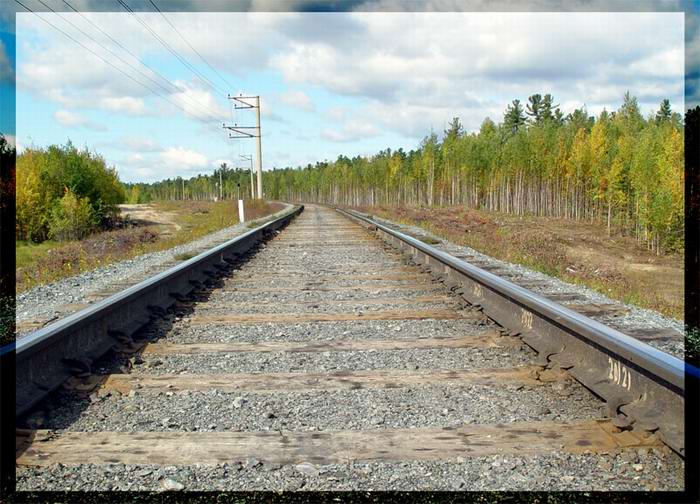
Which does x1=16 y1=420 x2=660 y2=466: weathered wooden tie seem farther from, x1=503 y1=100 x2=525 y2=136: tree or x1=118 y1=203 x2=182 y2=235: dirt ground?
x1=503 y1=100 x2=525 y2=136: tree

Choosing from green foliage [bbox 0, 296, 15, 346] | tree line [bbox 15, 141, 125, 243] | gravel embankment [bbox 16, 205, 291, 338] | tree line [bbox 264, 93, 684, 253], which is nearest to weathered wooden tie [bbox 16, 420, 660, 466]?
green foliage [bbox 0, 296, 15, 346]

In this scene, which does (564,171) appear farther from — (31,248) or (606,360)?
(606,360)

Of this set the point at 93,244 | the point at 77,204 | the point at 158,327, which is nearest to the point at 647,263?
the point at 93,244

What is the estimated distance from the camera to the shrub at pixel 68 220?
38.2 m

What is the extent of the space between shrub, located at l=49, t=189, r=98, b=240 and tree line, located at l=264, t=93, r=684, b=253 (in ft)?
141

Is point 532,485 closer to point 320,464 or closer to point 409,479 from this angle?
point 409,479

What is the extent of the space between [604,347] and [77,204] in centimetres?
4301

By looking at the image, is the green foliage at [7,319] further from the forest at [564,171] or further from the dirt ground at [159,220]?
the forest at [564,171]

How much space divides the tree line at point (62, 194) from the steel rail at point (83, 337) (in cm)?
3210

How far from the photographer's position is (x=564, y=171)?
7656cm

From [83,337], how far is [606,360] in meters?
3.08

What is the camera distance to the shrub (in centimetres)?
3825

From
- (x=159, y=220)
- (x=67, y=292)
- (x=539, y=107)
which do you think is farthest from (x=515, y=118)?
(x=67, y=292)

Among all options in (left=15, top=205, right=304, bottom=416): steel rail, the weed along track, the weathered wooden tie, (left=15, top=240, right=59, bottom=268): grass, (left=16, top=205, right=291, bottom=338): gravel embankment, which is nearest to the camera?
the weed along track
